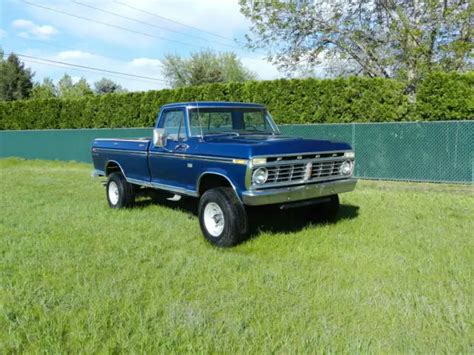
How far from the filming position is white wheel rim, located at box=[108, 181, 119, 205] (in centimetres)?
864

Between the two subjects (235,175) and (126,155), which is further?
(126,155)

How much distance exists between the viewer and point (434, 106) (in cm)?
1128

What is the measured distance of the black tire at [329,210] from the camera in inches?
273

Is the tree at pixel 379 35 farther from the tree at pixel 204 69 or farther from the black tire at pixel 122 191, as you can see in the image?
the tree at pixel 204 69

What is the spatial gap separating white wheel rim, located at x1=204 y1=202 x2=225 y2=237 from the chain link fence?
7.06m

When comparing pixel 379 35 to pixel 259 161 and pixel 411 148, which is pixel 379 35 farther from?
pixel 259 161

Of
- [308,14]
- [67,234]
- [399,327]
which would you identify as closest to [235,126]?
[67,234]

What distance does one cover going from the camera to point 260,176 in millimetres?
5391

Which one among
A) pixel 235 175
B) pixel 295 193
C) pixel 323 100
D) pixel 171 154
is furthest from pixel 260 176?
pixel 323 100

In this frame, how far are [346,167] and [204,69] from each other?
4116 centimetres

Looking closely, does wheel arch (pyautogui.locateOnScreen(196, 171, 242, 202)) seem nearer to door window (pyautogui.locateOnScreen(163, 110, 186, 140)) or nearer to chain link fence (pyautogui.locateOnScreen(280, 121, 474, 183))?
door window (pyautogui.locateOnScreen(163, 110, 186, 140))

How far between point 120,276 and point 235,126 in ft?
11.1

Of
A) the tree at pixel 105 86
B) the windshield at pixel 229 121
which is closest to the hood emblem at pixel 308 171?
the windshield at pixel 229 121

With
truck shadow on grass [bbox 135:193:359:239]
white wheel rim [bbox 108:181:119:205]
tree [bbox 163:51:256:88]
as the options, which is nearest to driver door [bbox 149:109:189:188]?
truck shadow on grass [bbox 135:193:359:239]
